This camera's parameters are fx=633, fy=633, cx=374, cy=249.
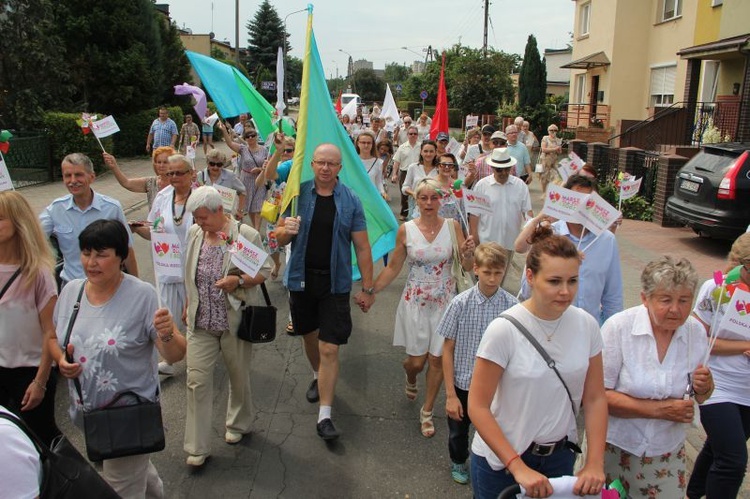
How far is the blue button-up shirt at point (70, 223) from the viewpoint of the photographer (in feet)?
15.5

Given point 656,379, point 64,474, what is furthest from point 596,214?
point 64,474

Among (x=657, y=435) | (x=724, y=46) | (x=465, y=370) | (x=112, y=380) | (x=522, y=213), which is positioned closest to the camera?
(x=657, y=435)

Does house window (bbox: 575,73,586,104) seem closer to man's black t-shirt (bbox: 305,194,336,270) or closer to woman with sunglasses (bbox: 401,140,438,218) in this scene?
woman with sunglasses (bbox: 401,140,438,218)

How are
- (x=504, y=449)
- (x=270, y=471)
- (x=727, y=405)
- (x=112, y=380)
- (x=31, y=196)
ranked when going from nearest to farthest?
(x=504, y=449) < (x=112, y=380) < (x=727, y=405) < (x=270, y=471) < (x=31, y=196)

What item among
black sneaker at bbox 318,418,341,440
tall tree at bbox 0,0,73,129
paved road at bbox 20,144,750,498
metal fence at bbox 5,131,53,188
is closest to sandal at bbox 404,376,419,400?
paved road at bbox 20,144,750,498

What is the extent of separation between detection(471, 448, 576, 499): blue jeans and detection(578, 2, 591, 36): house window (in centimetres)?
3085

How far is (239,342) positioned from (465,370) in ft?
5.20

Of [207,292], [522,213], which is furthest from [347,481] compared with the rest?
[522,213]

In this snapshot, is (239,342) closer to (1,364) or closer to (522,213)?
(1,364)

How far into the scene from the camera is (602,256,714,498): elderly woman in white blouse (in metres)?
2.88

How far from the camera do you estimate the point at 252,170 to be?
9133 millimetres

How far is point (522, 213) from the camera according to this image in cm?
671

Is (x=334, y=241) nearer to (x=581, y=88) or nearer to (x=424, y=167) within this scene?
(x=424, y=167)

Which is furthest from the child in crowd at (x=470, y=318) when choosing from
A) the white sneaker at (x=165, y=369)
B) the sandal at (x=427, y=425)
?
the white sneaker at (x=165, y=369)
